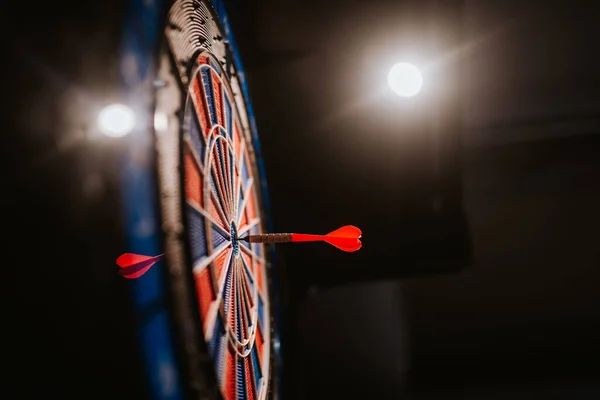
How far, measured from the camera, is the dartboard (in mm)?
538

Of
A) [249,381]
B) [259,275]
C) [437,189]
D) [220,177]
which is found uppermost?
[220,177]

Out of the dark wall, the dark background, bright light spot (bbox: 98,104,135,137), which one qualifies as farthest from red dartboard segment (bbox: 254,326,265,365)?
the dark wall

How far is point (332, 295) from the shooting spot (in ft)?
6.55

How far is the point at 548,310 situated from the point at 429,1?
148 cm

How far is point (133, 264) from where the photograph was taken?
44cm

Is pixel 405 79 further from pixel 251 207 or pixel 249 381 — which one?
pixel 249 381

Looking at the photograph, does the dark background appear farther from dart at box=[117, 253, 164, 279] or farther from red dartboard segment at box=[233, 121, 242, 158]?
dart at box=[117, 253, 164, 279]

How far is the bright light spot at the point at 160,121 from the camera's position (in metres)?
0.51

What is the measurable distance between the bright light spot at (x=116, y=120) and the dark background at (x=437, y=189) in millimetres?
1147

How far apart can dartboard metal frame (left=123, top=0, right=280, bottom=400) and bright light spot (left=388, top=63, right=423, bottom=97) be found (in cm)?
71

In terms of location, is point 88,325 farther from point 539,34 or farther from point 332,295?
point 539,34

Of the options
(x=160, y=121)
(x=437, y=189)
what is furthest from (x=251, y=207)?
(x=437, y=189)

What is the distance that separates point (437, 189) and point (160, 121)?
1.63 m

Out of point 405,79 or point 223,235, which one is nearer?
point 223,235
